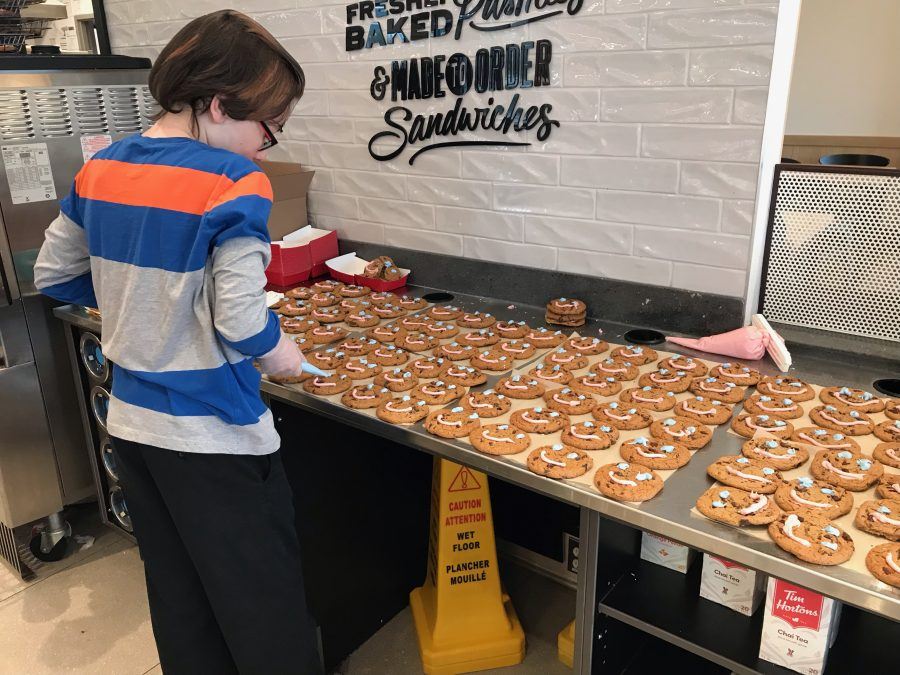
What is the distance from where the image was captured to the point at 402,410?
5.45 ft

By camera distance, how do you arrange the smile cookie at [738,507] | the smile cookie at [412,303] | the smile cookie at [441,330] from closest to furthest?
the smile cookie at [738,507] < the smile cookie at [441,330] < the smile cookie at [412,303]

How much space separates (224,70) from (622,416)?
3.40 ft

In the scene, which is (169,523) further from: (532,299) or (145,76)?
(145,76)

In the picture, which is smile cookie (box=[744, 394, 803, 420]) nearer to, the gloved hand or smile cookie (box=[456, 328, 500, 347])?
smile cookie (box=[456, 328, 500, 347])

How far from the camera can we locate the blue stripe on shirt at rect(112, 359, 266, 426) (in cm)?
137

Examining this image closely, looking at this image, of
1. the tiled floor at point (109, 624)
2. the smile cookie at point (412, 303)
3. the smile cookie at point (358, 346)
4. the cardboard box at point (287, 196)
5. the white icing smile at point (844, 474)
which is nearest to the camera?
the white icing smile at point (844, 474)

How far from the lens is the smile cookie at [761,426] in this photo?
58.8 inches

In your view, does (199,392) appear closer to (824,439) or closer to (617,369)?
(617,369)

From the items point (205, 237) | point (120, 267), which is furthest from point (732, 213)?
point (120, 267)

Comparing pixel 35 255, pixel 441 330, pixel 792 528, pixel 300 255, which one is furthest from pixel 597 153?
pixel 35 255

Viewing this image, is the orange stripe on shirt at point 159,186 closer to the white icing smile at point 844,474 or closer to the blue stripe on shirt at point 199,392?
the blue stripe on shirt at point 199,392

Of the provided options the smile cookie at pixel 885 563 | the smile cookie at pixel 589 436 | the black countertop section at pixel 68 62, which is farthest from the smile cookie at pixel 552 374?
the black countertop section at pixel 68 62

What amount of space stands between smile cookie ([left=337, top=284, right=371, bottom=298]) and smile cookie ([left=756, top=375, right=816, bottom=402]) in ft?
4.28

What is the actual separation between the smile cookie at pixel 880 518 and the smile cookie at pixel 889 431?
0.82 feet
